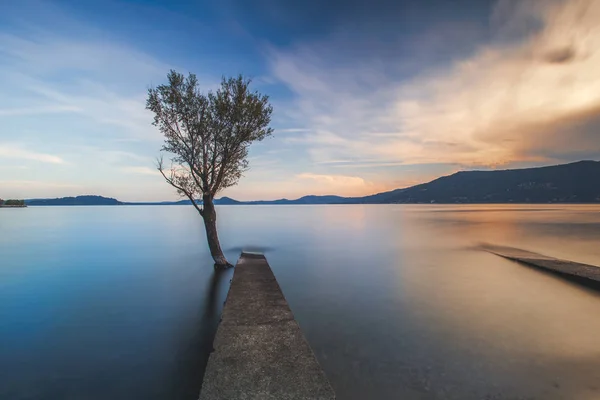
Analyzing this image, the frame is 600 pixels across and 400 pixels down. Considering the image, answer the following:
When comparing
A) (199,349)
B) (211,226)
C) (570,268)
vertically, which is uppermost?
(211,226)

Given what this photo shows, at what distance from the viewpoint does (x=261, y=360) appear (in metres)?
6.95

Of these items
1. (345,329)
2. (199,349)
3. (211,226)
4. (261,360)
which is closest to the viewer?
(261,360)

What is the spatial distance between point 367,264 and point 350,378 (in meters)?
17.5

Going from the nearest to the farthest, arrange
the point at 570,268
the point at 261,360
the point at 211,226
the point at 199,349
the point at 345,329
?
the point at 261,360, the point at 199,349, the point at 345,329, the point at 570,268, the point at 211,226

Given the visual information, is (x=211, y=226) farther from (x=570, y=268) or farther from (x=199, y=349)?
(x=570, y=268)

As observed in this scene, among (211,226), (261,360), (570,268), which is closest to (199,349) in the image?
(261,360)

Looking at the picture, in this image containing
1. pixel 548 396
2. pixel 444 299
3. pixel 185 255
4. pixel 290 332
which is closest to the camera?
pixel 548 396

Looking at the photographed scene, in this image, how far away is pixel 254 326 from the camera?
9.11 metres

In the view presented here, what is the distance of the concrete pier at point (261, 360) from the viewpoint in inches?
229

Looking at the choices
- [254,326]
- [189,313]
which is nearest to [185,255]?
[189,313]

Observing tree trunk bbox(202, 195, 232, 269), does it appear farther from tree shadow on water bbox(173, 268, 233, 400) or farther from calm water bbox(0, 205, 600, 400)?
tree shadow on water bbox(173, 268, 233, 400)

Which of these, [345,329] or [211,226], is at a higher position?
[211,226]

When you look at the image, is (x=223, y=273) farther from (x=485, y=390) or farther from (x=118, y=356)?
(x=485, y=390)

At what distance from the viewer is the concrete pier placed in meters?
5.82
